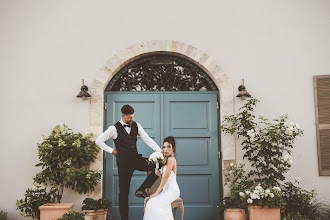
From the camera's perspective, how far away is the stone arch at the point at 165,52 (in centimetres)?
571

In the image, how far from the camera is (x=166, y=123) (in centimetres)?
589

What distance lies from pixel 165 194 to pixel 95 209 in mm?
1194

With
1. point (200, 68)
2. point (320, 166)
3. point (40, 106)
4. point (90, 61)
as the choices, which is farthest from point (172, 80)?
point (320, 166)

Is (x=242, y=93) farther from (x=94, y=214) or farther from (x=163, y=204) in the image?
(x=94, y=214)

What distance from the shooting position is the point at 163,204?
14.1 ft

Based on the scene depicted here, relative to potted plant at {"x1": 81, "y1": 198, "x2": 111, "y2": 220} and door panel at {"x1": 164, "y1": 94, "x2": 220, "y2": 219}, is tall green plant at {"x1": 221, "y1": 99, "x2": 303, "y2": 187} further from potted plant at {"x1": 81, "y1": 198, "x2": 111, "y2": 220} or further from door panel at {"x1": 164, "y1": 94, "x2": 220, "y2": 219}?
potted plant at {"x1": 81, "y1": 198, "x2": 111, "y2": 220}

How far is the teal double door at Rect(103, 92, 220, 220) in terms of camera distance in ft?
18.8

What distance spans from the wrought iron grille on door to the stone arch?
0.42 ft

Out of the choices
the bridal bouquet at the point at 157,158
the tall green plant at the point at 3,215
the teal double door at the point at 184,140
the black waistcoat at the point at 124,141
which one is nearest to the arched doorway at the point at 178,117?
the teal double door at the point at 184,140

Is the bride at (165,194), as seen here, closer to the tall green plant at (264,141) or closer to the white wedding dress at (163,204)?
the white wedding dress at (163,204)

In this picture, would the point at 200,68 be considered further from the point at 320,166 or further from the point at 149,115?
the point at 320,166

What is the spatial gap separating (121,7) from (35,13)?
1.46m

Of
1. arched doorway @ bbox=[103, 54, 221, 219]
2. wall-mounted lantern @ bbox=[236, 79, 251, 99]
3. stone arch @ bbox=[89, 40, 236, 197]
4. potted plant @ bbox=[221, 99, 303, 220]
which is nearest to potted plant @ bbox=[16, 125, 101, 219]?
stone arch @ bbox=[89, 40, 236, 197]

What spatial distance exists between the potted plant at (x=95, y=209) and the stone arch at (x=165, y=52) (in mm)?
744
